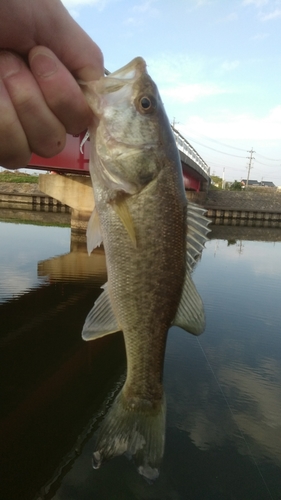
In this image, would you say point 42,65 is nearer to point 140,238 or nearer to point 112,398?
point 140,238

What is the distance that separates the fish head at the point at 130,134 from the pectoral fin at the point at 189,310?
0.74m

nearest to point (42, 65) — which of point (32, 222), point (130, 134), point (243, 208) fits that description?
point (130, 134)

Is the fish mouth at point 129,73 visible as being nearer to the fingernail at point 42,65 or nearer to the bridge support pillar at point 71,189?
the fingernail at point 42,65

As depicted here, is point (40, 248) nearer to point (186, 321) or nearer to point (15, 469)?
point (15, 469)

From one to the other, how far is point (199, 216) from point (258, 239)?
104ft

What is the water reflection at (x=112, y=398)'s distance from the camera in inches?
243

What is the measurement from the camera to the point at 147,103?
2.47m

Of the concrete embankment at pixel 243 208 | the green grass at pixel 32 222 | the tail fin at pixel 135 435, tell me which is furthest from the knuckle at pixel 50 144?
the concrete embankment at pixel 243 208

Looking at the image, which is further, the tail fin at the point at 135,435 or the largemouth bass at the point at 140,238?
the tail fin at the point at 135,435

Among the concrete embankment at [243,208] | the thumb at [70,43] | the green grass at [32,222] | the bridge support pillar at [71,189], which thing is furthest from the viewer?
the concrete embankment at [243,208]

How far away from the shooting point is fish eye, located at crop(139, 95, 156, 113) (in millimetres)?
2461

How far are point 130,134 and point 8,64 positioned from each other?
80cm

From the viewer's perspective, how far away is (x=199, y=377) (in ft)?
29.3

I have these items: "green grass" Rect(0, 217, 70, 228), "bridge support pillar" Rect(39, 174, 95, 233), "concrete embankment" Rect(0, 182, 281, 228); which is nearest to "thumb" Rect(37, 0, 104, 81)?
"bridge support pillar" Rect(39, 174, 95, 233)
